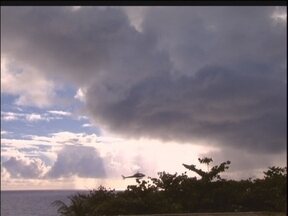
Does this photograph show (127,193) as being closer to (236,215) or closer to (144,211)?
(144,211)

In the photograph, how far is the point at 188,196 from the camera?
11.6 m

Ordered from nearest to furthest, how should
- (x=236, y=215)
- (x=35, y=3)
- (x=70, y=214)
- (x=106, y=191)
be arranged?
(x=35, y=3), (x=236, y=215), (x=70, y=214), (x=106, y=191)

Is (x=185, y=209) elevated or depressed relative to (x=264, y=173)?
depressed

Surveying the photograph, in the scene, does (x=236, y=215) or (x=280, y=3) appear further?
(x=236, y=215)

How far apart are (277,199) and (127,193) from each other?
3.50 metres

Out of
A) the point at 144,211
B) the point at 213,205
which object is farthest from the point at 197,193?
the point at 144,211

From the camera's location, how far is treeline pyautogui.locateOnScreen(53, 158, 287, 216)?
35.4ft

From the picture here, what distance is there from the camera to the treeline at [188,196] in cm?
1079

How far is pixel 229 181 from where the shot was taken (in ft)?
39.1

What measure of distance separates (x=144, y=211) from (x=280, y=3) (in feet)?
29.7

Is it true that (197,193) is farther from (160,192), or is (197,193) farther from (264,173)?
(264,173)

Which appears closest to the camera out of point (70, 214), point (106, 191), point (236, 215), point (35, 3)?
point (35, 3)

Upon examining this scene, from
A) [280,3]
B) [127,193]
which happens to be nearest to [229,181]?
[127,193]

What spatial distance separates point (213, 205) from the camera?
11.6 m
